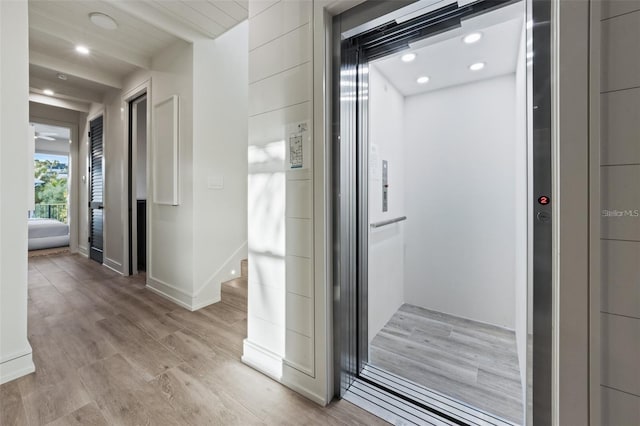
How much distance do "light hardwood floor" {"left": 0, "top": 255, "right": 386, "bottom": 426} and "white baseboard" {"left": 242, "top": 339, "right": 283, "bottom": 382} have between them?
0.04m

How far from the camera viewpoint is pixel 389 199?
260 centimetres

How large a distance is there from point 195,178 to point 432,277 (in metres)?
2.63

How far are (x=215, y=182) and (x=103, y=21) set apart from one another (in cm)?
167

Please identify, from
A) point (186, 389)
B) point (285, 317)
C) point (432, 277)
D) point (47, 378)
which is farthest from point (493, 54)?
point (47, 378)

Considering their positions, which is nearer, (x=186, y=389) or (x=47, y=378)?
(x=186, y=389)
